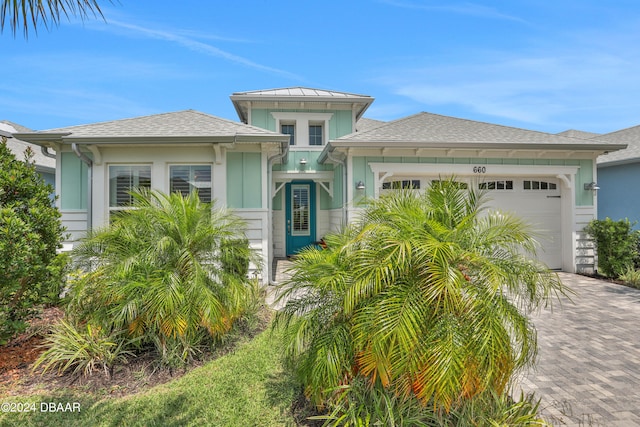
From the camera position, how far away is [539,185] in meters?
9.46

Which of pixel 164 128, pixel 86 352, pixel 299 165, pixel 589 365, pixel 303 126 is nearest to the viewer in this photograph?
pixel 86 352

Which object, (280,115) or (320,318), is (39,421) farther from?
(280,115)

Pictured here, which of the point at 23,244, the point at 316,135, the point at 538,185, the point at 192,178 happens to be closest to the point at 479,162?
the point at 538,185

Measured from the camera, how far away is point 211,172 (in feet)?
24.1

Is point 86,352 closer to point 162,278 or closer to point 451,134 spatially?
point 162,278

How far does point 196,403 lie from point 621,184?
14015mm

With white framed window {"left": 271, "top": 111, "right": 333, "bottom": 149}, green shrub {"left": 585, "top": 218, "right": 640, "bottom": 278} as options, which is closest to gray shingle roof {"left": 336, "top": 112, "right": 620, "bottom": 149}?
green shrub {"left": 585, "top": 218, "right": 640, "bottom": 278}

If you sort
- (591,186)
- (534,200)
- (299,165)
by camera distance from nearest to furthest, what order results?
(591,186)
(534,200)
(299,165)

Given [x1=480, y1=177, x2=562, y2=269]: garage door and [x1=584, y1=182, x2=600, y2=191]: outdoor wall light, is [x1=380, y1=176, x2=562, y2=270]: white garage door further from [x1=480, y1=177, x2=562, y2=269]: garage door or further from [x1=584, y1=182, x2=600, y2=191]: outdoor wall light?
[x1=584, y1=182, x2=600, y2=191]: outdoor wall light

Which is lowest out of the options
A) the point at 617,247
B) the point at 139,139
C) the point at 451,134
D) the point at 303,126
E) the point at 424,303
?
the point at 617,247

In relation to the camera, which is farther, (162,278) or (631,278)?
(631,278)

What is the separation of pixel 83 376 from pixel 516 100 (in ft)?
46.7

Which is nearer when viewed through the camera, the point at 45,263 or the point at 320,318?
the point at 320,318

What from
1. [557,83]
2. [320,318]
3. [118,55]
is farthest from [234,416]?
[557,83]
